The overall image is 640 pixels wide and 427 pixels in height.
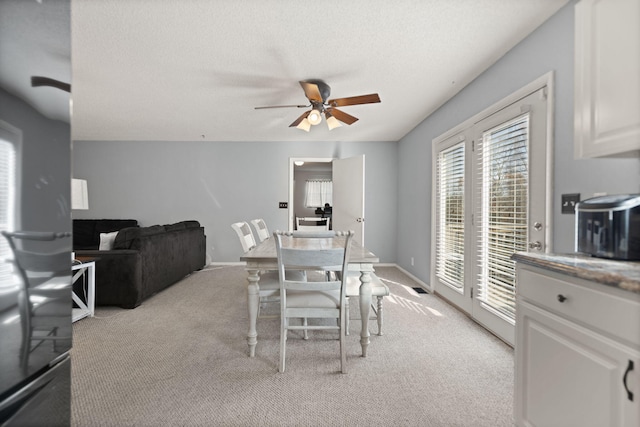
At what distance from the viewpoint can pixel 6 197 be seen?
0.49 metres

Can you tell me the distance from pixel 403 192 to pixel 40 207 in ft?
15.7

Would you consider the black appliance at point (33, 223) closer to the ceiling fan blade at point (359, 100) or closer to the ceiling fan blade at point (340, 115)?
the ceiling fan blade at point (359, 100)

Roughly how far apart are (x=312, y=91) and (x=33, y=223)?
237cm

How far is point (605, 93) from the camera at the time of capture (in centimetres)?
113

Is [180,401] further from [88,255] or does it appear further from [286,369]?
[88,255]

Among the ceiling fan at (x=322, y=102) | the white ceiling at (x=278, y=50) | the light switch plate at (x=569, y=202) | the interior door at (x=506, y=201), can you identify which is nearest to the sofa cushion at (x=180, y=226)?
the white ceiling at (x=278, y=50)

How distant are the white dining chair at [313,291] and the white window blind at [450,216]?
1715 mm

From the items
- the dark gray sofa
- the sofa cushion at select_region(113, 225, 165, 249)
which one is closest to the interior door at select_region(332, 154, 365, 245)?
the dark gray sofa

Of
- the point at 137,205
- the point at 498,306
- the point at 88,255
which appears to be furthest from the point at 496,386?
the point at 137,205

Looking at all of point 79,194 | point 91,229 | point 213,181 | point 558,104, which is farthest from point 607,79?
point 91,229

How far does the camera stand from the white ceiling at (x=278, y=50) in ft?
5.93

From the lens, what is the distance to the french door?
6.28 feet

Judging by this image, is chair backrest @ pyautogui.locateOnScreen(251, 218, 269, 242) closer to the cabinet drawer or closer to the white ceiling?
the white ceiling

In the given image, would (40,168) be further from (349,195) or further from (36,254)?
(349,195)
